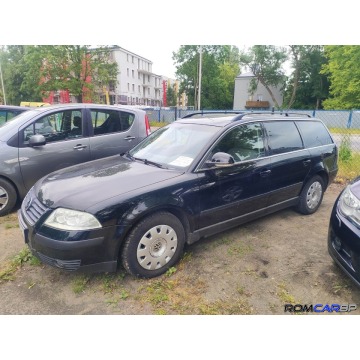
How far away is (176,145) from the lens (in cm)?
333

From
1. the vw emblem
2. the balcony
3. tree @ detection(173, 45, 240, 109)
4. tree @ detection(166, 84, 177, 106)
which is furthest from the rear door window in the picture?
tree @ detection(166, 84, 177, 106)

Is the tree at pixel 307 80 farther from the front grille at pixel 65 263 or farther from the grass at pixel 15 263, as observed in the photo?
the front grille at pixel 65 263

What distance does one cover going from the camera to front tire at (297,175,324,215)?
4152 mm

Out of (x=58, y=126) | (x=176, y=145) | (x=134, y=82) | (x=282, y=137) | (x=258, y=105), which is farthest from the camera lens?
(x=134, y=82)

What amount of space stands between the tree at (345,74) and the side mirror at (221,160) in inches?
1193

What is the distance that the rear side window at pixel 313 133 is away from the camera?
4.14 m

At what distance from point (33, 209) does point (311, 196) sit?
151 inches

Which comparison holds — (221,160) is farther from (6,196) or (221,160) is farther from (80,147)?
(6,196)

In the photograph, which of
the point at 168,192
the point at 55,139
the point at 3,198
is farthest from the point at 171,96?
the point at 168,192

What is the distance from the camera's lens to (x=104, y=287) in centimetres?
263

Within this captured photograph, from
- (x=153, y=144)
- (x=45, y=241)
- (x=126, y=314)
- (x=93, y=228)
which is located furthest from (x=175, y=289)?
(x=153, y=144)

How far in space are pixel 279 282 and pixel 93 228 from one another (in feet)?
6.12

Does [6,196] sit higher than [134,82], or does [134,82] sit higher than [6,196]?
[134,82]

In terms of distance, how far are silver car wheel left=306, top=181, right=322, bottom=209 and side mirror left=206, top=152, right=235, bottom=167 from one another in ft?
6.48
